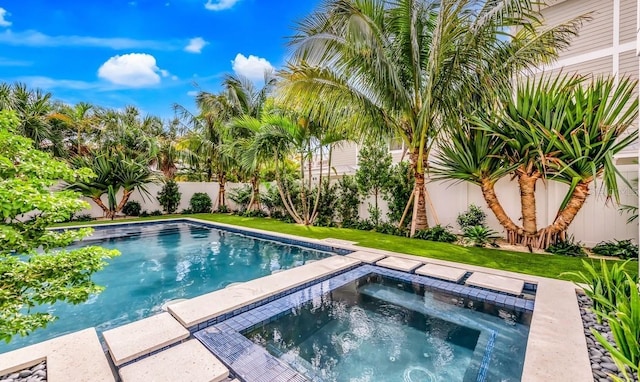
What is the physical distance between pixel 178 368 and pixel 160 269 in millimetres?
4875

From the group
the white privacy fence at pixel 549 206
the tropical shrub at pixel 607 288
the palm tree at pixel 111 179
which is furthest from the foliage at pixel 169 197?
the tropical shrub at pixel 607 288

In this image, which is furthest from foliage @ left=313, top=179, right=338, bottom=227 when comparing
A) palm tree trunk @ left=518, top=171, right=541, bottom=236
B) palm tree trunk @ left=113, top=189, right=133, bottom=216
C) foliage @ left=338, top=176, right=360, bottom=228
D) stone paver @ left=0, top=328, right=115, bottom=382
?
palm tree trunk @ left=113, top=189, right=133, bottom=216

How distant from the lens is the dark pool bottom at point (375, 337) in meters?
2.68

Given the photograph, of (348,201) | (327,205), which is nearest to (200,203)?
(327,205)

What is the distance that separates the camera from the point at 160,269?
21.5 feet

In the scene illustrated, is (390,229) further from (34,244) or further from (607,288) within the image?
(34,244)

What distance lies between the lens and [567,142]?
5387 millimetres

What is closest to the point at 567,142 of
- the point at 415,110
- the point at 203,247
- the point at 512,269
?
the point at 512,269

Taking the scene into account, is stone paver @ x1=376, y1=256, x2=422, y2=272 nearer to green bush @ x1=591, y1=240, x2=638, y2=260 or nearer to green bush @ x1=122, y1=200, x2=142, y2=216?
green bush @ x1=591, y1=240, x2=638, y2=260

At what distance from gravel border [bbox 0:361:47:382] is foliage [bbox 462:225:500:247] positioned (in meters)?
7.91

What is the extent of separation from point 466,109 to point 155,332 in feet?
24.3

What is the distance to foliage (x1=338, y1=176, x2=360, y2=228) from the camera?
10.6 m

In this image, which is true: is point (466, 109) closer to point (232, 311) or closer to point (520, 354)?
point (520, 354)

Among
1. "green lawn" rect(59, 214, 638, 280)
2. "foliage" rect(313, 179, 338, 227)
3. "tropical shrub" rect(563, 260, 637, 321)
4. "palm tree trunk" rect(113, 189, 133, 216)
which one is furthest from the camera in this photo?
"palm tree trunk" rect(113, 189, 133, 216)
